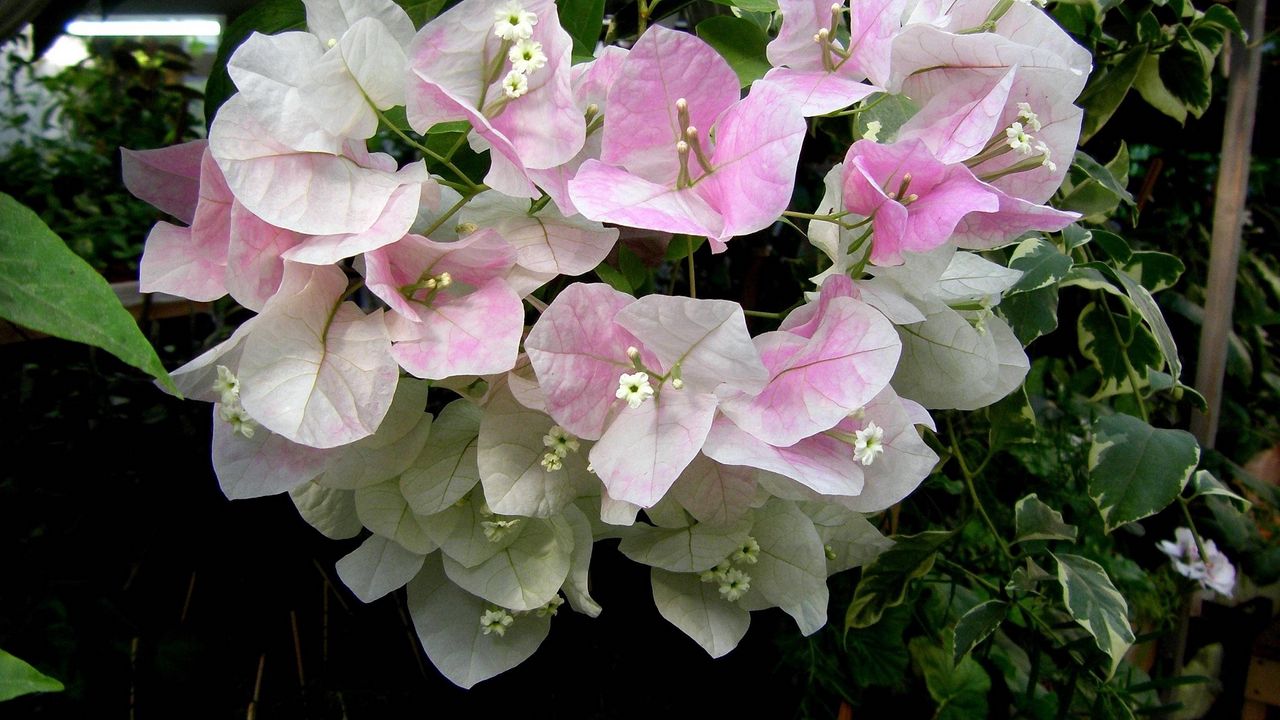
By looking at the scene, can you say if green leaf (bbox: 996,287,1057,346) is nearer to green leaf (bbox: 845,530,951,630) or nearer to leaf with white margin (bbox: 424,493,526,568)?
green leaf (bbox: 845,530,951,630)

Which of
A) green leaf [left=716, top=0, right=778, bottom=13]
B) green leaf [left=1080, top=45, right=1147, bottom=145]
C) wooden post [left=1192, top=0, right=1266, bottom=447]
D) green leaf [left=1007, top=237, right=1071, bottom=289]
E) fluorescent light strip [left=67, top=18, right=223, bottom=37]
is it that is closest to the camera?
green leaf [left=716, top=0, right=778, bottom=13]

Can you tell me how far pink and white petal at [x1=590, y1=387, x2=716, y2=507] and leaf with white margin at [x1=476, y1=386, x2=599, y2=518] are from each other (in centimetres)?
3

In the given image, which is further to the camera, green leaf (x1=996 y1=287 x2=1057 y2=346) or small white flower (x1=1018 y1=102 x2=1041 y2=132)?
green leaf (x1=996 y1=287 x2=1057 y2=346)

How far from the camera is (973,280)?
333mm

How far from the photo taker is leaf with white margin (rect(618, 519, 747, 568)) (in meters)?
0.32

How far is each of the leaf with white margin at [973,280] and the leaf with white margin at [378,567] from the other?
21 cm

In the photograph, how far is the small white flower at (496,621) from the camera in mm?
312

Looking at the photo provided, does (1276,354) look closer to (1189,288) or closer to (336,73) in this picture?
(1189,288)

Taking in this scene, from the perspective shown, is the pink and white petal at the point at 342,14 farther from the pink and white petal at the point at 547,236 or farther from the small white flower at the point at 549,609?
the small white flower at the point at 549,609

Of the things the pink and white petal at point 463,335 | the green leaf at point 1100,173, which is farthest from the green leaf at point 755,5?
the green leaf at point 1100,173

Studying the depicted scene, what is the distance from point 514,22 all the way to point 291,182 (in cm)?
7

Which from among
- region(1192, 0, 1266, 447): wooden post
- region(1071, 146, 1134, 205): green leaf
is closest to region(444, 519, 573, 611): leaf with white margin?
region(1071, 146, 1134, 205): green leaf

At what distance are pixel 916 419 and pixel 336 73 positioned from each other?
0.63 ft

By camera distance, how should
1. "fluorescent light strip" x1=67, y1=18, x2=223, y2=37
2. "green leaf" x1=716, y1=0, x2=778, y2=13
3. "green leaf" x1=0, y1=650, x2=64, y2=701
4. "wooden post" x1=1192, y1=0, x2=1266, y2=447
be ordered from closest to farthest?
"green leaf" x1=0, y1=650, x2=64, y2=701, "green leaf" x1=716, y1=0, x2=778, y2=13, "wooden post" x1=1192, y1=0, x2=1266, y2=447, "fluorescent light strip" x1=67, y1=18, x2=223, y2=37
